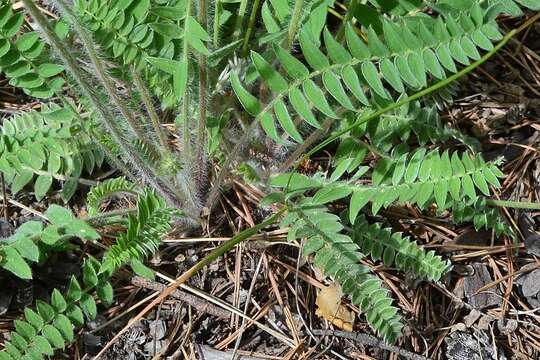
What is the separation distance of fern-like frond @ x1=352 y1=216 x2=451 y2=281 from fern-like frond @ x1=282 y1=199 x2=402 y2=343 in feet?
0.48

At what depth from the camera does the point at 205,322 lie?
219 centimetres

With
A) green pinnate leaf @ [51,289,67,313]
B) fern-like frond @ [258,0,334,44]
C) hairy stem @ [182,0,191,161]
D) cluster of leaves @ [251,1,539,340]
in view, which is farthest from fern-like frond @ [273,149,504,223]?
green pinnate leaf @ [51,289,67,313]

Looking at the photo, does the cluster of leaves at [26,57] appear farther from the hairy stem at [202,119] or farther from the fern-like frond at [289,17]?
the fern-like frond at [289,17]

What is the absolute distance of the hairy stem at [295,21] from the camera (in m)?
1.82

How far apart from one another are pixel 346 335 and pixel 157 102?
98 centimetres

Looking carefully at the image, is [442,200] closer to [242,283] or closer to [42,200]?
[242,283]

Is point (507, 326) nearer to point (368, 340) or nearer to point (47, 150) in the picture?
point (368, 340)

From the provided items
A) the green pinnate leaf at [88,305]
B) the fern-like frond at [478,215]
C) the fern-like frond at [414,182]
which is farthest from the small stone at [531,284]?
the green pinnate leaf at [88,305]

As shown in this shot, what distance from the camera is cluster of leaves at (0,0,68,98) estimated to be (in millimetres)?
1883

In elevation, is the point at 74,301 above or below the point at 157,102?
below

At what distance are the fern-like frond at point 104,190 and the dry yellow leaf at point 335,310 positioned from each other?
66 centimetres

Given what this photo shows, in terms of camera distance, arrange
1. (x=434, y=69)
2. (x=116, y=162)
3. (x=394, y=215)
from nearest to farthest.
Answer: (x=434, y=69) → (x=116, y=162) → (x=394, y=215)

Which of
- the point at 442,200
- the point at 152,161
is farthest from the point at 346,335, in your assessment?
the point at 152,161

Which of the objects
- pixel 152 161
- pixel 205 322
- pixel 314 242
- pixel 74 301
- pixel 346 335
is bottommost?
pixel 346 335
